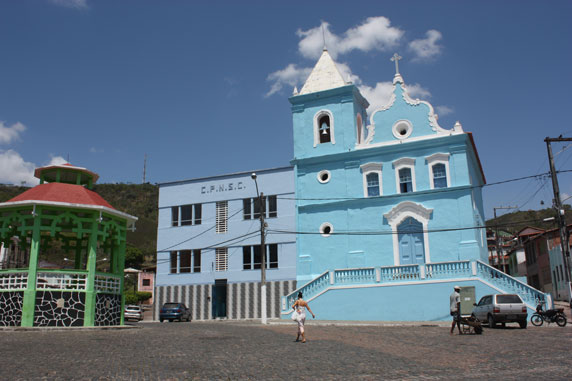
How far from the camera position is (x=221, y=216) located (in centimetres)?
3506

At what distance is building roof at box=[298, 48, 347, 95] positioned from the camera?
107ft

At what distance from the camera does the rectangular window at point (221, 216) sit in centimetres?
3478

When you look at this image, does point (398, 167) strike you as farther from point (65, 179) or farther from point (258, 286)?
point (65, 179)

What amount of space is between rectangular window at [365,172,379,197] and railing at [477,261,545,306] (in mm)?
7645

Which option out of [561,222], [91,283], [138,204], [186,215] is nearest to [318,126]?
[186,215]

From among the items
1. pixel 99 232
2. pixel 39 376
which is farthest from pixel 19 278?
pixel 39 376

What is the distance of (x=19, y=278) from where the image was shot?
63.6ft

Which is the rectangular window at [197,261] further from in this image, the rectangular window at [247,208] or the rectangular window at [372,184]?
the rectangular window at [372,184]

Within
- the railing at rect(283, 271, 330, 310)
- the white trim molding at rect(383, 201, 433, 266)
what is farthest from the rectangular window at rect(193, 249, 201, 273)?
the white trim molding at rect(383, 201, 433, 266)

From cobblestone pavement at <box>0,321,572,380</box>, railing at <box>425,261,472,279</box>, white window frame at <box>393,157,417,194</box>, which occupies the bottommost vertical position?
cobblestone pavement at <box>0,321,572,380</box>

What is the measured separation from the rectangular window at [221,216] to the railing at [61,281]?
49.1 ft

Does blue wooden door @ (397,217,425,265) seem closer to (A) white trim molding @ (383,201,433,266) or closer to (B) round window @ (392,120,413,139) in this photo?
(A) white trim molding @ (383,201,433,266)

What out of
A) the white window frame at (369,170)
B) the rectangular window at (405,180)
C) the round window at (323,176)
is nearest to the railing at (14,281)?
the round window at (323,176)

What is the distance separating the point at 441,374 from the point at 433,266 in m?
17.1
